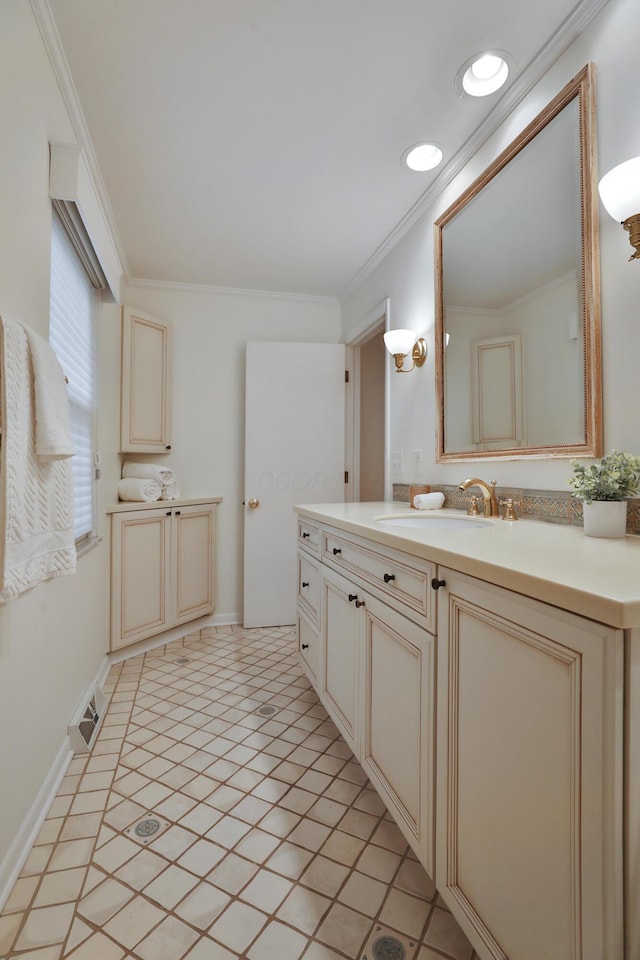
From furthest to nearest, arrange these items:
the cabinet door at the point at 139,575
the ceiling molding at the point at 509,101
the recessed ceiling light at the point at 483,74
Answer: the cabinet door at the point at 139,575
the recessed ceiling light at the point at 483,74
the ceiling molding at the point at 509,101

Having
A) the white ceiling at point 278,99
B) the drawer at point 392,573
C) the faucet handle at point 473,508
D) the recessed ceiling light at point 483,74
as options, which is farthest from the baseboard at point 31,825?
the recessed ceiling light at point 483,74

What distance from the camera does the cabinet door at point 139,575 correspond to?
99.7 inches

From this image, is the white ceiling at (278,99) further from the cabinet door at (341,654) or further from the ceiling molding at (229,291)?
the cabinet door at (341,654)

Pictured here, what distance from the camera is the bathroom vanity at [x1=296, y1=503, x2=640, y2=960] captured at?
0.56 metres

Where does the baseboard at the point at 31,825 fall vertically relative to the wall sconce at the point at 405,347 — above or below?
below

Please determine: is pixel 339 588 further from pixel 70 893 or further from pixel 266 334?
pixel 266 334

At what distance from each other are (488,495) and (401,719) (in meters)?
0.84

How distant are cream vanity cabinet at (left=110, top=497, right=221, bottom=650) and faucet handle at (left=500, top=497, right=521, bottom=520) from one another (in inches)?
78.1

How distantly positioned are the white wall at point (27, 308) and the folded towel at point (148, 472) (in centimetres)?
125

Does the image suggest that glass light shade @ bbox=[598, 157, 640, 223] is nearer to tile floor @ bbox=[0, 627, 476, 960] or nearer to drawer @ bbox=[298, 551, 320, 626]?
drawer @ bbox=[298, 551, 320, 626]

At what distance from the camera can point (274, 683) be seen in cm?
227

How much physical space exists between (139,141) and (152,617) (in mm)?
2383

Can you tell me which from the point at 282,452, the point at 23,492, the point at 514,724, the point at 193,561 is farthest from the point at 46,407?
the point at 282,452

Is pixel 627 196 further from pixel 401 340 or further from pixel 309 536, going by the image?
pixel 309 536
